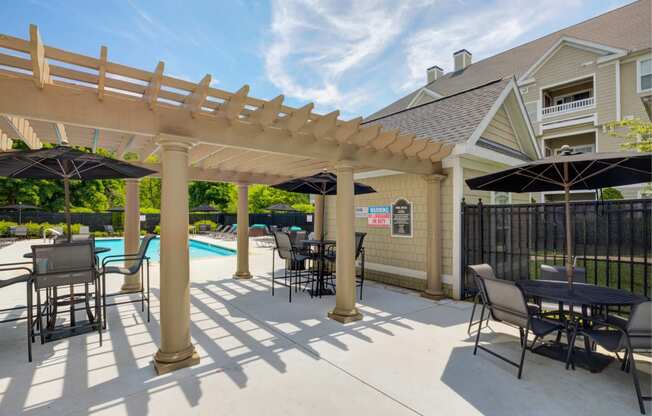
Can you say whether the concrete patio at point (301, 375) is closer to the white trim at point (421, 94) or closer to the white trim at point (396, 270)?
the white trim at point (396, 270)

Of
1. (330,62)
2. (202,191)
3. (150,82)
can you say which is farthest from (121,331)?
(202,191)

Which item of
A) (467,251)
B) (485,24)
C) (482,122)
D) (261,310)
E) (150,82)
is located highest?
(485,24)

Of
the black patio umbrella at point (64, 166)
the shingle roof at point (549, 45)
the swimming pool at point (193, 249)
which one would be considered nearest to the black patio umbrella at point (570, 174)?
the black patio umbrella at point (64, 166)

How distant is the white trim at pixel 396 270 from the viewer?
6781 mm

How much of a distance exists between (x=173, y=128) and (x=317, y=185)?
3762mm

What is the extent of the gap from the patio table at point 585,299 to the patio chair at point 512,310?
19 centimetres

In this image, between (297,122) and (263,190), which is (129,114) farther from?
(263,190)

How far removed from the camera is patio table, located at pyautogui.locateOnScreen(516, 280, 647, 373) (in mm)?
3084

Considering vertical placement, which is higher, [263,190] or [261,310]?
[263,190]

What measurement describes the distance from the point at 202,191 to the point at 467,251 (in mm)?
31486

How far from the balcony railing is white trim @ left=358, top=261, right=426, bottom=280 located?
13.7m

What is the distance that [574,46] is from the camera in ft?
47.0

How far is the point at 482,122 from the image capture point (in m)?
6.60

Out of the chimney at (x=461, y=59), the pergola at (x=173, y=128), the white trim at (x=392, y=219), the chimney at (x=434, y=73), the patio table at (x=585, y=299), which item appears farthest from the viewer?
the chimney at (x=434, y=73)
